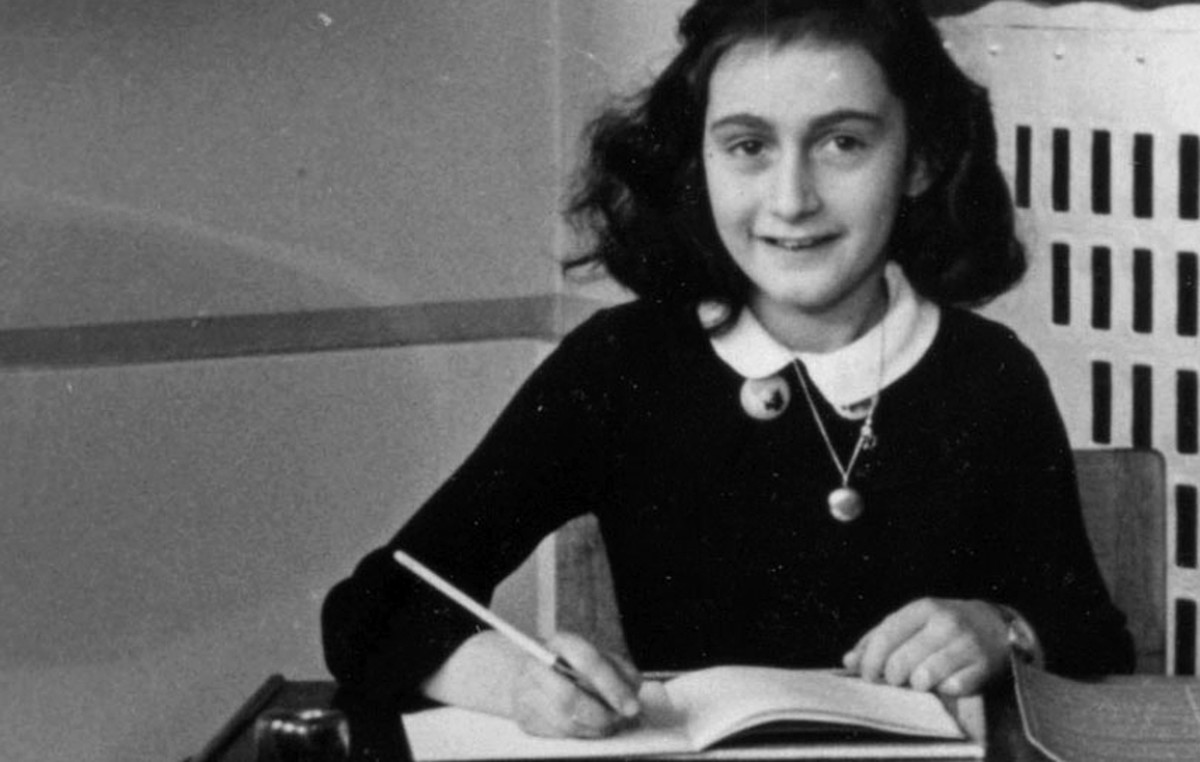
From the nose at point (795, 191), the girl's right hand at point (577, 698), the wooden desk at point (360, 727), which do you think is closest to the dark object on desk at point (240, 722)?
the wooden desk at point (360, 727)

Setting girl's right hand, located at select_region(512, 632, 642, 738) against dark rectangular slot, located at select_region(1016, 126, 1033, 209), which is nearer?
girl's right hand, located at select_region(512, 632, 642, 738)

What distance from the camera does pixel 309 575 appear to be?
1.50 m

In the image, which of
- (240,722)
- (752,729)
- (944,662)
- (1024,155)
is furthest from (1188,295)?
(240,722)

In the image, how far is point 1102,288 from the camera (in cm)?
143

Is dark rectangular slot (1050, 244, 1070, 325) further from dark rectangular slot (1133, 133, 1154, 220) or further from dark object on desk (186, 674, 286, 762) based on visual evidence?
dark object on desk (186, 674, 286, 762)

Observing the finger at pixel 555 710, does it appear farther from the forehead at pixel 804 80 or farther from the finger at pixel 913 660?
the forehead at pixel 804 80

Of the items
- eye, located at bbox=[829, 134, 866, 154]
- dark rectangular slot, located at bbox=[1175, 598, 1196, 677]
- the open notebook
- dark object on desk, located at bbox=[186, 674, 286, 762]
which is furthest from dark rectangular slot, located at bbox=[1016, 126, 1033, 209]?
dark object on desk, located at bbox=[186, 674, 286, 762]

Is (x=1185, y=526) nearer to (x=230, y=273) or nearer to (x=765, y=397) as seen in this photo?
(x=765, y=397)

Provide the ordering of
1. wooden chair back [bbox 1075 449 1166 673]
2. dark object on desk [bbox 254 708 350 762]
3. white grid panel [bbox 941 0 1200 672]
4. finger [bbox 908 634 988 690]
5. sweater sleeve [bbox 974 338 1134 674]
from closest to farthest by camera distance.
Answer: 1. dark object on desk [bbox 254 708 350 762]
2. finger [bbox 908 634 988 690]
3. sweater sleeve [bbox 974 338 1134 674]
4. wooden chair back [bbox 1075 449 1166 673]
5. white grid panel [bbox 941 0 1200 672]

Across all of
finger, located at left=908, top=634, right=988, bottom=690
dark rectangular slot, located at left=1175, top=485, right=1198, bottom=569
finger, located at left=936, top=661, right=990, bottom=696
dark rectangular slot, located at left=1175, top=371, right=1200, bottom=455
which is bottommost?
dark rectangular slot, located at left=1175, top=485, right=1198, bottom=569

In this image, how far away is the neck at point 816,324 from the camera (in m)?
1.28

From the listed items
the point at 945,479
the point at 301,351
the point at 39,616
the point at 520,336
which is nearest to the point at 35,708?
the point at 39,616

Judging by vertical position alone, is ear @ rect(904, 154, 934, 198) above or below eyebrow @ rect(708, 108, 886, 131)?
below

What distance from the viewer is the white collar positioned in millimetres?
1265
